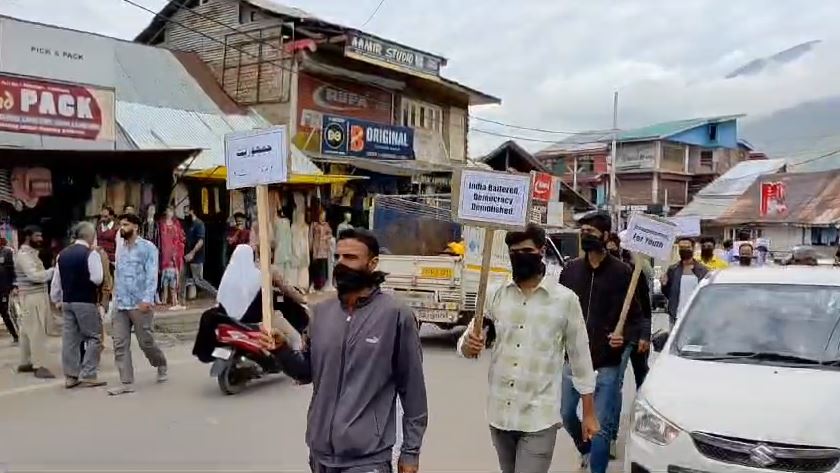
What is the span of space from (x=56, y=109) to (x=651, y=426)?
36.4ft

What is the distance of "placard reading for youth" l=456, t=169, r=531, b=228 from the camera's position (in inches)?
176

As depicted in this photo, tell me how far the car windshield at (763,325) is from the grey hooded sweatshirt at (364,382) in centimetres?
261

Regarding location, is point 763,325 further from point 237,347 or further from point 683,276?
point 237,347

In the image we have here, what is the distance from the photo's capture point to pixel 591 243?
5.59 meters

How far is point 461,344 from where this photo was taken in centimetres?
430

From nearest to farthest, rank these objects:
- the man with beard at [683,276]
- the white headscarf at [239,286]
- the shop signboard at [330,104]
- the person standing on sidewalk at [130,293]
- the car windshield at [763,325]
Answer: the car windshield at [763,325]
the white headscarf at [239,286]
the person standing on sidewalk at [130,293]
the man with beard at [683,276]
the shop signboard at [330,104]

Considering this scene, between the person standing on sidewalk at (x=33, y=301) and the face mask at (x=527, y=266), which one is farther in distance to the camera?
the person standing on sidewalk at (x=33, y=301)

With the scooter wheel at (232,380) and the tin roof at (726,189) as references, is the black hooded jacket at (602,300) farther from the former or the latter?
the tin roof at (726,189)

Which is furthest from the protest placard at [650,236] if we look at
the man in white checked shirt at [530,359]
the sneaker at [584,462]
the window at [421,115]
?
the window at [421,115]

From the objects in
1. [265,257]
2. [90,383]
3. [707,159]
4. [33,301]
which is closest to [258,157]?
[265,257]

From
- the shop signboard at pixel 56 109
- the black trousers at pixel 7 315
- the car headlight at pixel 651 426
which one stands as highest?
the shop signboard at pixel 56 109

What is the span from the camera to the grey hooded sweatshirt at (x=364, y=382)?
10.7 feet

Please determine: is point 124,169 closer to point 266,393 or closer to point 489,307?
point 266,393

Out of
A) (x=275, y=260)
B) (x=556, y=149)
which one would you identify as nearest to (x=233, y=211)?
(x=275, y=260)
